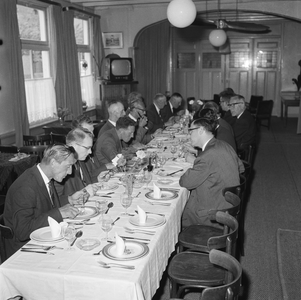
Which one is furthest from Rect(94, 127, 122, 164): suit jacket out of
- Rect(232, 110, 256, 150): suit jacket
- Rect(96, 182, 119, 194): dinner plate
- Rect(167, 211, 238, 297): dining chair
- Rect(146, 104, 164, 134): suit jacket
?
Rect(146, 104, 164, 134): suit jacket

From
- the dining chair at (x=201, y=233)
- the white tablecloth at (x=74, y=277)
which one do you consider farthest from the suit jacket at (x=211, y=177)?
the white tablecloth at (x=74, y=277)

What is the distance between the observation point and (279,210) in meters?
5.70

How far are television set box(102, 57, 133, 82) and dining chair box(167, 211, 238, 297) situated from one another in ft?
23.8

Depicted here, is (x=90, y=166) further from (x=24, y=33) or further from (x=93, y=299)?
(x=24, y=33)

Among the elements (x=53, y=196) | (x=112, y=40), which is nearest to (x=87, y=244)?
(x=53, y=196)

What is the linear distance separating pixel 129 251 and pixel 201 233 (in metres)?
1.31

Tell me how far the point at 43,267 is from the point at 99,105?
855cm

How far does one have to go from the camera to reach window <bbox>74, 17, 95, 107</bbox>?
9.92m

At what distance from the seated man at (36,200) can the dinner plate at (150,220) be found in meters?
0.43

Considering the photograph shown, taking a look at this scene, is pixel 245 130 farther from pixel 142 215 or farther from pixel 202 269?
pixel 142 215

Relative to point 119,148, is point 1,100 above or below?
above

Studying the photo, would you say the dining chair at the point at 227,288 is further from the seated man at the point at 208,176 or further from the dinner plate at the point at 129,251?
the seated man at the point at 208,176

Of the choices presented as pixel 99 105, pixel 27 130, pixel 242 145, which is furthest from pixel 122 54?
pixel 242 145

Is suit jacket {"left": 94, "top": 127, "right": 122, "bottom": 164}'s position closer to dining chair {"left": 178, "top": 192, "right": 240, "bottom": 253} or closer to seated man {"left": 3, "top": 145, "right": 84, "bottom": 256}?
dining chair {"left": 178, "top": 192, "right": 240, "bottom": 253}
